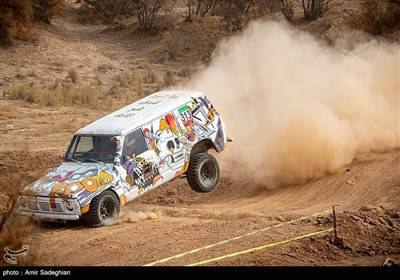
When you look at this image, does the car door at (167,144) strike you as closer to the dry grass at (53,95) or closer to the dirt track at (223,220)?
the dirt track at (223,220)

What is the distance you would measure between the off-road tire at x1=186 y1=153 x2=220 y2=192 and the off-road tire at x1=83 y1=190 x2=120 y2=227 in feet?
7.11

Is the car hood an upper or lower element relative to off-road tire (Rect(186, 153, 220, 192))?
upper

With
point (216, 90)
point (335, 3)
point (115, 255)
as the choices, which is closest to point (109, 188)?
point (115, 255)

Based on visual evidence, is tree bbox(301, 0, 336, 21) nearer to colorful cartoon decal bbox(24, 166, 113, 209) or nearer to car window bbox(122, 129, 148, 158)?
car window bbox(122, 129, 148, 158)

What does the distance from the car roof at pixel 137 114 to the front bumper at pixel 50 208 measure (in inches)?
67.9

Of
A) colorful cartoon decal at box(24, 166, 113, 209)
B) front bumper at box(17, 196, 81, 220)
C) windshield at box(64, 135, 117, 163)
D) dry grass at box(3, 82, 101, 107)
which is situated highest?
windshield at box(64, 135, 117, 163)

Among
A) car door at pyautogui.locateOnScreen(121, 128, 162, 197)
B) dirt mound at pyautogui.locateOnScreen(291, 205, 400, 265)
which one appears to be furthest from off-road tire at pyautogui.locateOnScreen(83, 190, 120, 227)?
dirt mound at pyautogui.locateOnScreen(291, 205, 400, 265)

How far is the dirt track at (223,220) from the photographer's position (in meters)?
9.27

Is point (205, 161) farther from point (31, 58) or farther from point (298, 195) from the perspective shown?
point (31, 58)

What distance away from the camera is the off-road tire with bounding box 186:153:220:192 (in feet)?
43.1

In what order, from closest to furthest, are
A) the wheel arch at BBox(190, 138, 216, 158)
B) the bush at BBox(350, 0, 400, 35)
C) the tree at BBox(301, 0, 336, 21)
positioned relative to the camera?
the wheel arch at BBox(190, 138, 216, 158) → the bush at BBox(350, 0, 400, 35) → the tree at BBox(301, 0, 336, 21)

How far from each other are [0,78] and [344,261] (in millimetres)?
21382

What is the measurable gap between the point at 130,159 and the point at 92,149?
755mm

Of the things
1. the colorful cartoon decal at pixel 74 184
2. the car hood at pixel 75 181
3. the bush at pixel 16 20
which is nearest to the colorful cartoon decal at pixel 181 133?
the car hood at pixel 75 181
